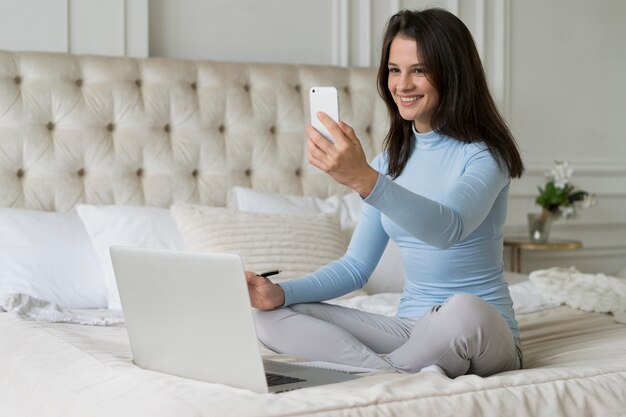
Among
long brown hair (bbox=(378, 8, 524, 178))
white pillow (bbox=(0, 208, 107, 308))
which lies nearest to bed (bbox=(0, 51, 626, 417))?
white pillow (bbox=(0, 208, 107, 308))

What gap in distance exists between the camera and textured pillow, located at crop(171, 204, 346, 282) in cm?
280

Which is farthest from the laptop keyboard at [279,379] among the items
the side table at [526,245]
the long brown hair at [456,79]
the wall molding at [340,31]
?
the side table at [526,245]

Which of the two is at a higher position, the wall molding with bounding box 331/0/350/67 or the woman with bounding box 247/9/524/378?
the wall molding with bounding box 331/0/350/67

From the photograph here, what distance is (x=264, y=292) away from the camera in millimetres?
1934

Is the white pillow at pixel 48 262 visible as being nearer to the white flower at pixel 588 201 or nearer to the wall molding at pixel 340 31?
the wall molding at pixel 340 31

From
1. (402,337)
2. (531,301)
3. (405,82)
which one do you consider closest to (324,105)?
(405,82)

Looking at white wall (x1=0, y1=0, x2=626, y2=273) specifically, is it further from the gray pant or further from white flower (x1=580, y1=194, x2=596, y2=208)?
the gray pant

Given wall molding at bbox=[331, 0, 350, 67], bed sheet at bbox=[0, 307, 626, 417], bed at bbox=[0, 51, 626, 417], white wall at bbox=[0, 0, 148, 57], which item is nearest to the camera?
bed sheet at bbox=[0, 307, 626, 417]

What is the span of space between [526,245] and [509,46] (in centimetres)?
91

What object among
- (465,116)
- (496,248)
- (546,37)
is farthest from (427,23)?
(546,37)

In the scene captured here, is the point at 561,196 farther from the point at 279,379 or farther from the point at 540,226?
the point at 279,379

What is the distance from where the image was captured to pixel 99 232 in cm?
293

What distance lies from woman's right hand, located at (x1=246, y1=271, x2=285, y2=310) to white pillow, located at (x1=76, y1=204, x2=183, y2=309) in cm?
97

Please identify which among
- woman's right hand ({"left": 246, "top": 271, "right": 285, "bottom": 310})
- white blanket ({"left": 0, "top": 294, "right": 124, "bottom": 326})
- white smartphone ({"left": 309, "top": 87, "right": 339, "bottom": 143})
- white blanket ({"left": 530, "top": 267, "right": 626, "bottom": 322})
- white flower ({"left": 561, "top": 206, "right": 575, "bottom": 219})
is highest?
white smartphone ({"left": 309, "top": 87, "right": 339, "bottom": 143})
